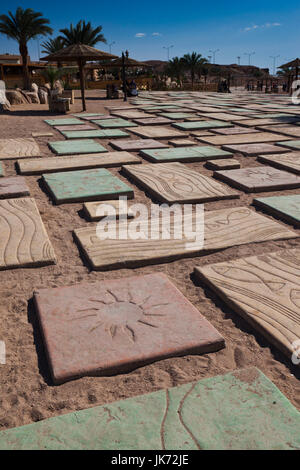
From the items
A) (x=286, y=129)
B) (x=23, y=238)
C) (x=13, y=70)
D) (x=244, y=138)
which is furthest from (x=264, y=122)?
(x=13, y=70)

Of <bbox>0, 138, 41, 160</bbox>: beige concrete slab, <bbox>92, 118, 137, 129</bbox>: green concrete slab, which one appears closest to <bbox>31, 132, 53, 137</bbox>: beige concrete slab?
<bbox>0, 138, 41, 160</bbox>: beige concrete slab

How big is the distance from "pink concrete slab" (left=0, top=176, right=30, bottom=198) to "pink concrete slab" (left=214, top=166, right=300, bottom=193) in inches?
82.6

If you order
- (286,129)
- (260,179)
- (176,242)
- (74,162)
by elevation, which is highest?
(286,129)

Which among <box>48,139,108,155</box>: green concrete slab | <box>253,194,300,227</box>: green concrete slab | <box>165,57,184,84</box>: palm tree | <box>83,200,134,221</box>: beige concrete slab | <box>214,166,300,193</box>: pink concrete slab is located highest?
<box>165,57,184,84</box>: palm tree

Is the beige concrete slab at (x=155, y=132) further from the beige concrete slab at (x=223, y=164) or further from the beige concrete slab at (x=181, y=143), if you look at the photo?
the beige concrete slab at (x=223, y=164)

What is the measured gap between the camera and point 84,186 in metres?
3.83

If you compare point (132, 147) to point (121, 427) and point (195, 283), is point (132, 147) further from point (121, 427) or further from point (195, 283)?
point (121, 427)

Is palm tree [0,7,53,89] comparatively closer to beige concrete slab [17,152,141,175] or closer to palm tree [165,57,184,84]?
palm tree [165,57,184,84]

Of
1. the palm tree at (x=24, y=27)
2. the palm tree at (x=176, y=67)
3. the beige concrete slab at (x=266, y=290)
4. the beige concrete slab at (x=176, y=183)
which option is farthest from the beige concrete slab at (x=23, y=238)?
the palm tree at (x=176, y=67)

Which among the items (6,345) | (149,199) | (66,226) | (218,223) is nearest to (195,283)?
(218,223)

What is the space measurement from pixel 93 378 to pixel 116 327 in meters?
0.28

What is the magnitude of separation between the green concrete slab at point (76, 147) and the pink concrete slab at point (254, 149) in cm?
185

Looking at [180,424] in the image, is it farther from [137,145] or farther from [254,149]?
[137,145]

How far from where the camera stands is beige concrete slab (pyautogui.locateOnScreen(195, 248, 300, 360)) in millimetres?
1777
